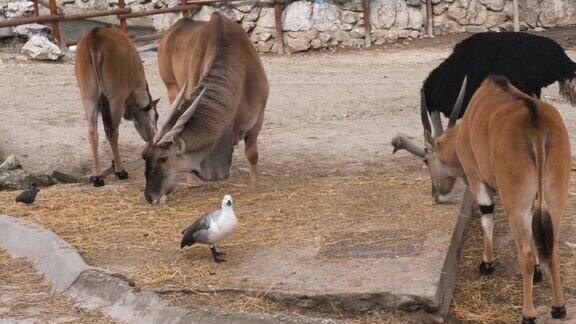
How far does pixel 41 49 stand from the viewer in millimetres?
13312

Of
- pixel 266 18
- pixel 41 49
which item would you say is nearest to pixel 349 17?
pixel 266 18

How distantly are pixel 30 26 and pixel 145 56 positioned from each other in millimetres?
1704

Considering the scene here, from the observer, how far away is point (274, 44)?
Answer: 14867 mm

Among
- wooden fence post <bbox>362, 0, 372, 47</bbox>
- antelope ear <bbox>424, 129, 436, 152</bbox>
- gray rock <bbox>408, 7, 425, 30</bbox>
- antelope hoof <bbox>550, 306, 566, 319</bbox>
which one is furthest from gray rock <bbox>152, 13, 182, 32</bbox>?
antelope hoof <bbox>550, 306, 566, 319</bbox>

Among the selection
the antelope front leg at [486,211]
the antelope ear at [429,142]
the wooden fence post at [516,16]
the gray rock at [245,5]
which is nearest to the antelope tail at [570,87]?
the antelope ear at [429,142]

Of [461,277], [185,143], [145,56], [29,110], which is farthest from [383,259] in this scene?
[145,56]

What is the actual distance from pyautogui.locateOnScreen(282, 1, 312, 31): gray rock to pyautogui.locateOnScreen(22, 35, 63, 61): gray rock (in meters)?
3.41

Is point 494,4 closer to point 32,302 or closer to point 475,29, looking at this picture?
point 475,29

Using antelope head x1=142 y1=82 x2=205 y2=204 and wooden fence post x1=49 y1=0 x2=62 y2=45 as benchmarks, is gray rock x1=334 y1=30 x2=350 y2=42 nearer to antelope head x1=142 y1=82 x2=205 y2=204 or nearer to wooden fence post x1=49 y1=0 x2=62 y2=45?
wooden fence post x1=49 y1=0 x2=62 y2=45

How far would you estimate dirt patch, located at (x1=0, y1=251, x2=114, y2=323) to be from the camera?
480cm

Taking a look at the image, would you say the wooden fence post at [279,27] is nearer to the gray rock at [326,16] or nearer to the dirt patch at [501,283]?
the gray rock at [326,16]

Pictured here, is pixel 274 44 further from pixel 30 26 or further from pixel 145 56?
pixel 30 26

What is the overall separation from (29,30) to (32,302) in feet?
31.8

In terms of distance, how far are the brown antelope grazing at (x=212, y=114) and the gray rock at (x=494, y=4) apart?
849 cm
